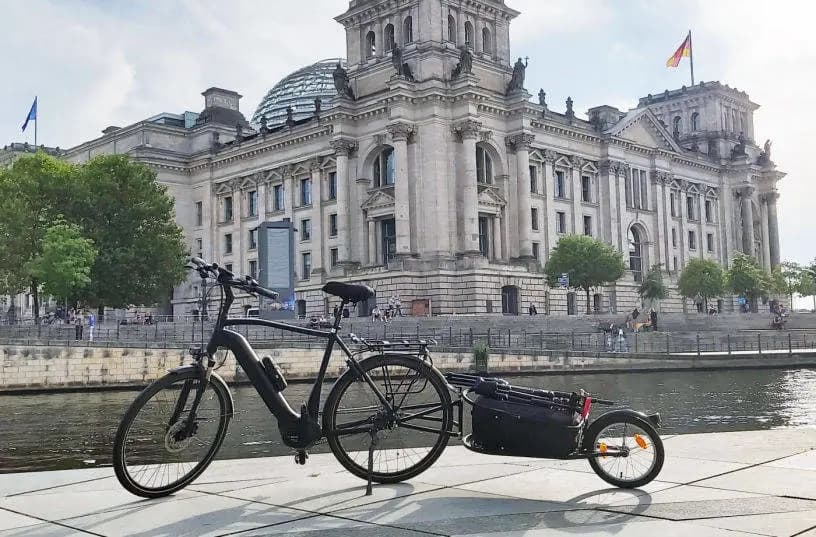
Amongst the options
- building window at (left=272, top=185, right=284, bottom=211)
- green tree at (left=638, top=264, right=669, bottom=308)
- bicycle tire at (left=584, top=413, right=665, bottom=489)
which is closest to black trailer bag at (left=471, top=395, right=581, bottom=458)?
bicycle tire at (left=584, top=413, right=665, bottom=489)

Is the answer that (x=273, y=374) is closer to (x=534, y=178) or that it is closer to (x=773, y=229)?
(x=534, y=178)

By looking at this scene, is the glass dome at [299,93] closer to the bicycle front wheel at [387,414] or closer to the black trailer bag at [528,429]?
the bicycle front wheel at [387,414]

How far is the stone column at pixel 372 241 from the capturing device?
74875mm

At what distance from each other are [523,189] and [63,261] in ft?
127

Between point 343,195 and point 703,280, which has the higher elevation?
point 343,195

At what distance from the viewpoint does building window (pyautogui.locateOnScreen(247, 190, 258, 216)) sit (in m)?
87.1

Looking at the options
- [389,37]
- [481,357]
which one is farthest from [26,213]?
[389,37]

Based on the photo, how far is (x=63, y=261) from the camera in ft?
166

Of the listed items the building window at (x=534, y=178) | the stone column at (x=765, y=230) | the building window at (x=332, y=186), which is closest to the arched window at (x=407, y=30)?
the building window at (x=332, y=186)

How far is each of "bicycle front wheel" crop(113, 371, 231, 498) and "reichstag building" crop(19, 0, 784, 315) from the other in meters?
59.3

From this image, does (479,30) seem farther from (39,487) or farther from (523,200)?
(39,487)

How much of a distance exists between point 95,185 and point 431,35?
97.8ft

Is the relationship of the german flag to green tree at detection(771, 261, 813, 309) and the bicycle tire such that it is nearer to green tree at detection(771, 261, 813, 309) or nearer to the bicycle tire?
green tree at detection(771, 261, 813, 309)

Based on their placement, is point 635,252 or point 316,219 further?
point 635,252
